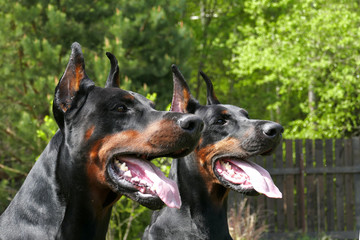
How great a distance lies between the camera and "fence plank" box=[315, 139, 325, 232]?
11750mm

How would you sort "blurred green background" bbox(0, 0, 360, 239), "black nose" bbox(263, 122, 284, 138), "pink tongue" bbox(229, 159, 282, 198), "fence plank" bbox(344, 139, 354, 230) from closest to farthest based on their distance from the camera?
"pink tongue" bbox(229, 159, 282, 198) < "black nose" bbox(263, 122, 284, 138) < "blurred green background" bbox(0, 0, 360, 239) < "fence plank" bbox(344, 139, 354, 230)

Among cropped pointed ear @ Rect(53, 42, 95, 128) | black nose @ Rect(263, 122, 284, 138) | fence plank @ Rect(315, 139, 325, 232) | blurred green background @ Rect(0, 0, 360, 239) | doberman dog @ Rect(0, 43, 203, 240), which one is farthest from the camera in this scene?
fence plank @ Rect(315, 139, 325, 232)

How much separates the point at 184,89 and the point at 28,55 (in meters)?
8.19

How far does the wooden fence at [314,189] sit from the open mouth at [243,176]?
724cm

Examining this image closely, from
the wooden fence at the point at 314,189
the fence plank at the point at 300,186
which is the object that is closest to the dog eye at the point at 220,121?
the wooden fence at the point at 314,189

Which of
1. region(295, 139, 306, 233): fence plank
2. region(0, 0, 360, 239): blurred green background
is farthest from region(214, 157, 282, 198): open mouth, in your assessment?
region(295, 139, 306, 233): fence plank

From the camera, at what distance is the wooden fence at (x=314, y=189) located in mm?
11641

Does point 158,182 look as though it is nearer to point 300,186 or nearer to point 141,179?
point 141,179

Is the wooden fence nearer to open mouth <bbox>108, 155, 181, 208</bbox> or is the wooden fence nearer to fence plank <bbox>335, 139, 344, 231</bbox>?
fence plank <bbox>335, 139, 344, 231</bbox>

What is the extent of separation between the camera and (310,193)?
1213cm

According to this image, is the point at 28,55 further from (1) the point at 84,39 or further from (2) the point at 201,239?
(2) the point at 201,239

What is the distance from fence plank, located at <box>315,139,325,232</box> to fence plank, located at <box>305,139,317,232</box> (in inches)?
3.7

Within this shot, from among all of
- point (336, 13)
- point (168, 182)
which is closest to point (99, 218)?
point (168, 182)

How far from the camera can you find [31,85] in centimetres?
1210
